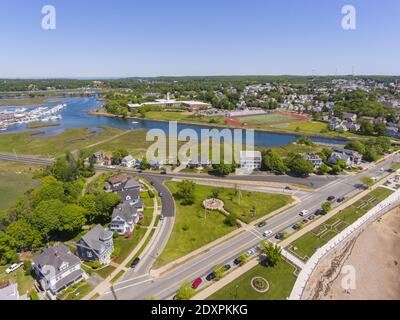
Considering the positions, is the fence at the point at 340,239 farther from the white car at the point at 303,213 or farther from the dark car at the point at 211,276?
the dark car at the point at 211,276

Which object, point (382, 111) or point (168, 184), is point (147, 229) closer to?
point (168, 184)

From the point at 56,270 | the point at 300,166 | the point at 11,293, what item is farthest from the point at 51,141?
the point at 300,166

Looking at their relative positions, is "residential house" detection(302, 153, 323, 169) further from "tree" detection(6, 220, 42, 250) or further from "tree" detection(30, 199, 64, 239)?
"tree" detection(6, 220, 42, 250)

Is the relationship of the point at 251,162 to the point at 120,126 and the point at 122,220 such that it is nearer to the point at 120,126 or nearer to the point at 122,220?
the point at 122,220

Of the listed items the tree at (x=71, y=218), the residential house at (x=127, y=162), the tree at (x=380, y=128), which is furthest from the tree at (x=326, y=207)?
the tree at (x=380, y=128)

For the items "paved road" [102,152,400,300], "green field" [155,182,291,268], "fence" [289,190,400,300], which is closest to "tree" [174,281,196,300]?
"paved road" [102,152,400,300]
